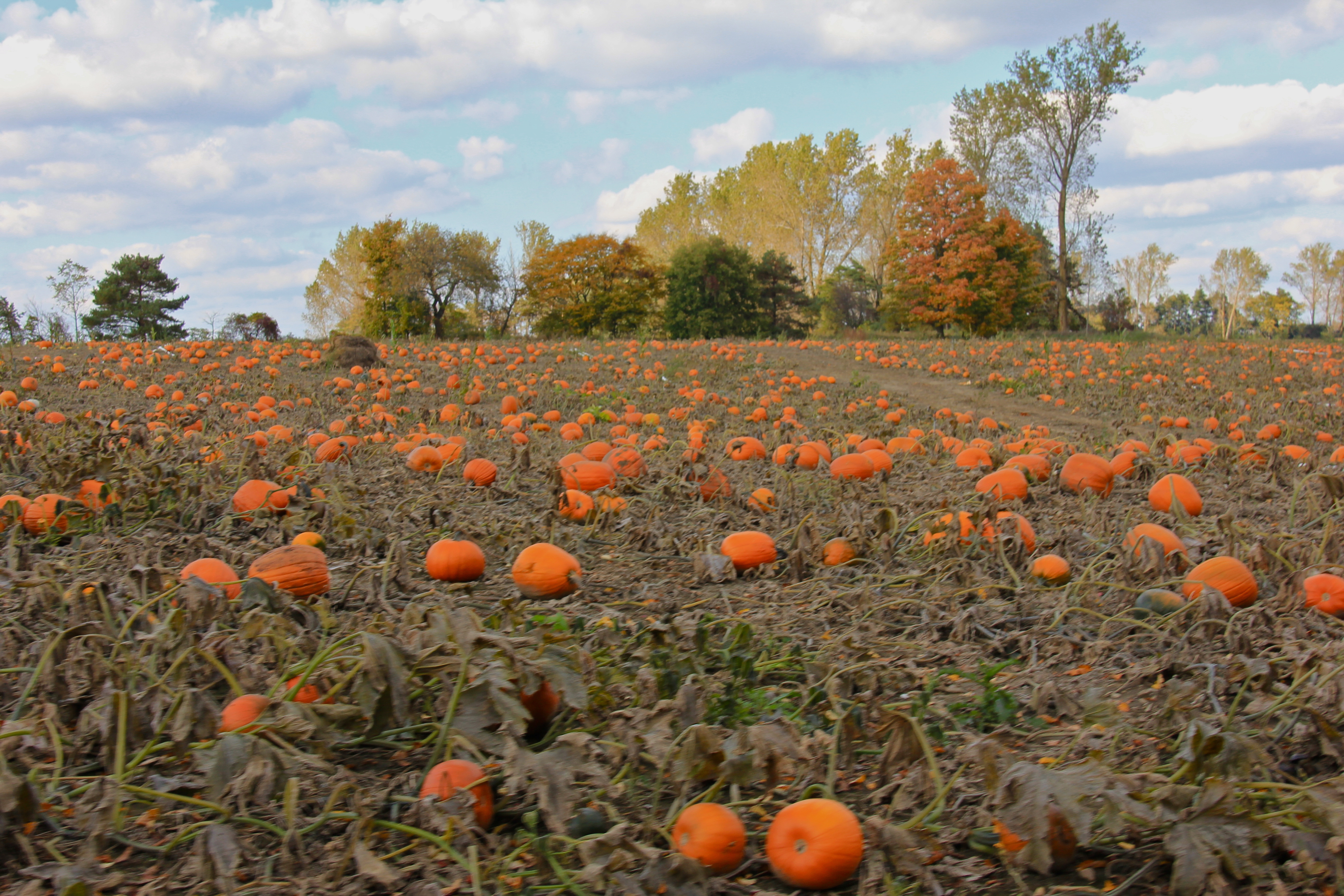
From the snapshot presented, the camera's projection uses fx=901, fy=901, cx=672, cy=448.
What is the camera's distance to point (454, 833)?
1759 millimetres

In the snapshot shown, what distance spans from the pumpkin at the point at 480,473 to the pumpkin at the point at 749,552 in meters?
1.65

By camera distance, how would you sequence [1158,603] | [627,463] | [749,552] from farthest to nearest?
[627,463] → [749,552] → [1158,603]

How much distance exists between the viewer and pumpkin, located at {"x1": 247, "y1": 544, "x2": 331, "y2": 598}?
3.04 m

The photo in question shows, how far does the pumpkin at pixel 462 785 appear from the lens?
1.83 meters

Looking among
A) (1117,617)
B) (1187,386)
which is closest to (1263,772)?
(1117,617)

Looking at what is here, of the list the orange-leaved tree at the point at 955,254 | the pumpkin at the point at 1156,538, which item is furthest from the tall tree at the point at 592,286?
the pumpkin at the point at 1156,538

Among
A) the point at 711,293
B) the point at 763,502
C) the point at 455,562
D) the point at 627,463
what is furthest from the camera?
the point at 711,293

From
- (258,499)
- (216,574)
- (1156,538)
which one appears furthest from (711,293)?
(216,574)

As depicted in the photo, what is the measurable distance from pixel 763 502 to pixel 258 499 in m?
2.32

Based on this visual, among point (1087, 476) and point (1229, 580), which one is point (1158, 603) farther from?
A: point (1087, 476)

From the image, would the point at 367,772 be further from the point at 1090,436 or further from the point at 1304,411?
the point at 1304,411

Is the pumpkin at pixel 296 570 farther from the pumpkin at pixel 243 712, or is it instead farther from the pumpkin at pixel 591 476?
the pumpkin at pixel 591 476

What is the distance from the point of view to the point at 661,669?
7.87 ft

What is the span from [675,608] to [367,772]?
4.49ft
